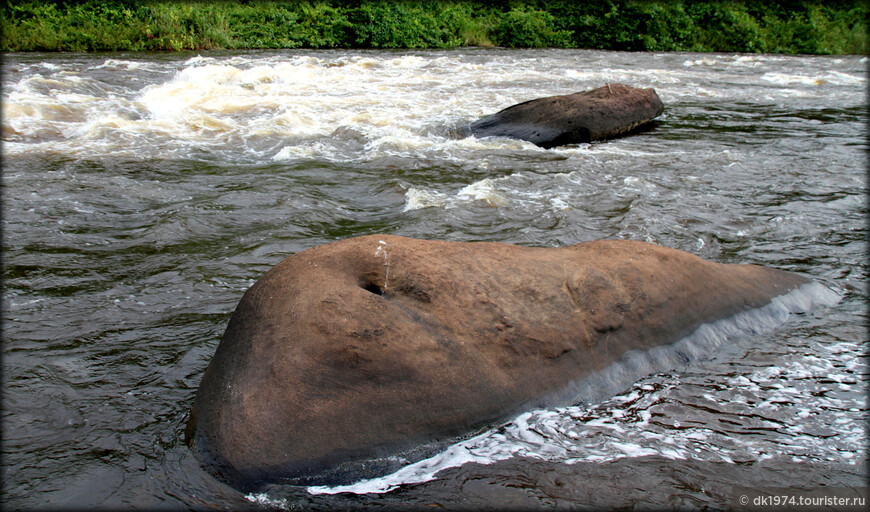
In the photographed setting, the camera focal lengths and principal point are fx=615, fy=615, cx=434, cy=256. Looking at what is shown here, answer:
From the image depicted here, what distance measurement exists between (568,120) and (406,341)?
654cm

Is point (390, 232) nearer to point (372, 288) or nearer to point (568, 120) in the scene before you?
point (372, 288)

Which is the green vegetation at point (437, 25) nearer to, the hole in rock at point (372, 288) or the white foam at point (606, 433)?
the hole in rock at point (372, 288)

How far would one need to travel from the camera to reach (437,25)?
24422 mm

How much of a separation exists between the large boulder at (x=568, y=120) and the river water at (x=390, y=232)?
1.19 feet

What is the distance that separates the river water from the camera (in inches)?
94.8

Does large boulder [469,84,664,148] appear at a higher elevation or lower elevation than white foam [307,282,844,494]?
higher

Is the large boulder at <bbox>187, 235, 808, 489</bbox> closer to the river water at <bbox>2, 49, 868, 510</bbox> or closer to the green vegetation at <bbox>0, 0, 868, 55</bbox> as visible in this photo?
the river water at <bbox>2, 49, 868, 510</bbox>

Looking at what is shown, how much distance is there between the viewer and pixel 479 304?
297 cm

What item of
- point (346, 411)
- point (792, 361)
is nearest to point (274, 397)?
point (346, 411)

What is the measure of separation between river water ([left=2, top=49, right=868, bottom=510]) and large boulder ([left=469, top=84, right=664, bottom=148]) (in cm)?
36

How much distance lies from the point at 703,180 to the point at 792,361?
3.75 metres

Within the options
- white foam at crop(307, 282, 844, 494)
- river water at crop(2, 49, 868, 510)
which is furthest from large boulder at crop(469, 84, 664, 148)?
white foam at crop(307, 282, 844, 494)

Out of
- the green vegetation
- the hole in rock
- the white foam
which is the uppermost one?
the green vegetation

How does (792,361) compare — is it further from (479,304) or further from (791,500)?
(479,304)
